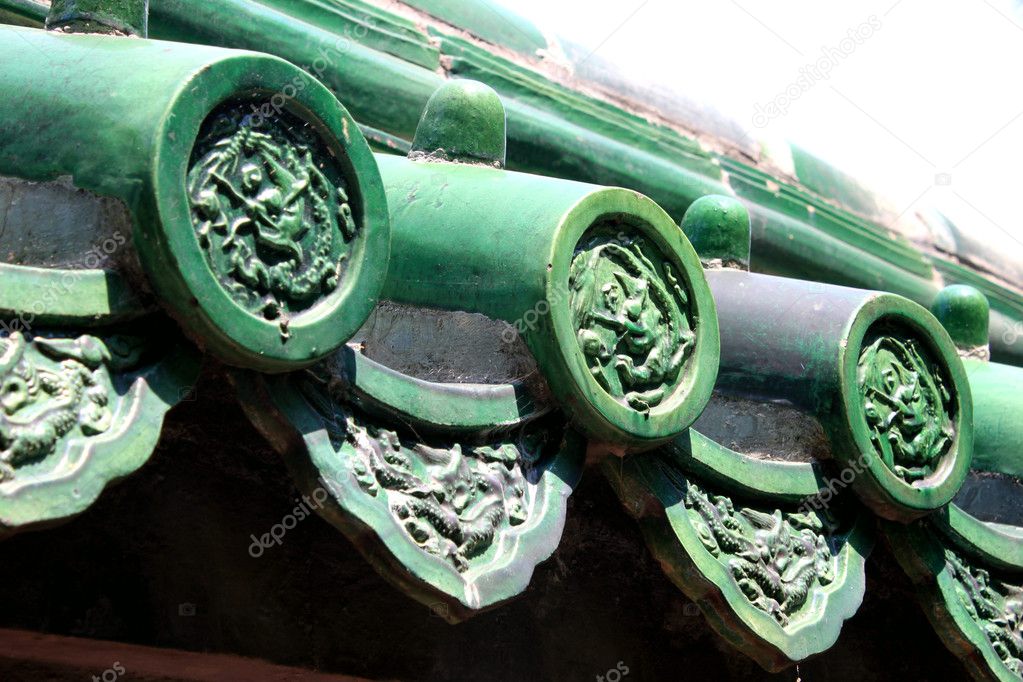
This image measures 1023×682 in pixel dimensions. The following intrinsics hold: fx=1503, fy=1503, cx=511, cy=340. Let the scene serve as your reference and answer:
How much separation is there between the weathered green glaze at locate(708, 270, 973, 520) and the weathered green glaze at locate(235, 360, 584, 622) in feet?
1.56

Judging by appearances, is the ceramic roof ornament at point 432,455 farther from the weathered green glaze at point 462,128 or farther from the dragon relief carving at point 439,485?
the weathered green glaze at point 462,128

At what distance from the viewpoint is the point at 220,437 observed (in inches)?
69.2

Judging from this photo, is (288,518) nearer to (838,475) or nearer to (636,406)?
(636,406)

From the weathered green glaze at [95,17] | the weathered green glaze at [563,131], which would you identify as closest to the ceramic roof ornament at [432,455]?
the weathered green glaze at [95,17]

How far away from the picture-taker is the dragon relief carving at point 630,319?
178 cm

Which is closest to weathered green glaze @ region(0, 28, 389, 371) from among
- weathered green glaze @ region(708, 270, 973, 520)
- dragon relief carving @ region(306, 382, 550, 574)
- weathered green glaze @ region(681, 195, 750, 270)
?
dragon relief carving @ region(306, 382, 550, 574)

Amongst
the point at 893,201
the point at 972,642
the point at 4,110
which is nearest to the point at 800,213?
the point at 893,201

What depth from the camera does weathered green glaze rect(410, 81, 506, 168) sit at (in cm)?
207

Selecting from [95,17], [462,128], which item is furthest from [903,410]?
[95,17]

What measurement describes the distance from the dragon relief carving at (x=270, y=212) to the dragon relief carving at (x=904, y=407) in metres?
0.87

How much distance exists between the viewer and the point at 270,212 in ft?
4.93

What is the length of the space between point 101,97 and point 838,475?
117cm

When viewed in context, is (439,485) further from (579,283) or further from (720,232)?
(720,232)

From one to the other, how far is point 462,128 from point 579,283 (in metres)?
0.40
